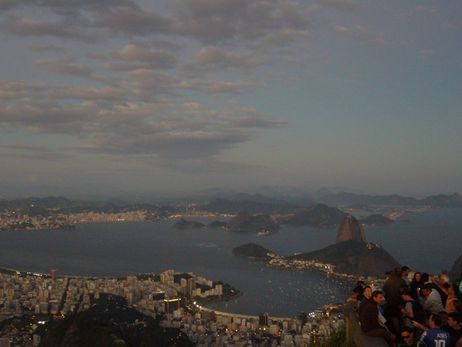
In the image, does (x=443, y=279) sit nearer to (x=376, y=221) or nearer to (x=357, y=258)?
(x=357, y=258)

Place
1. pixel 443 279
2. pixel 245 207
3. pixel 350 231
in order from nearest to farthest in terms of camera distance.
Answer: pixel 443 279 < pixel 350 231 < pixel 245 207

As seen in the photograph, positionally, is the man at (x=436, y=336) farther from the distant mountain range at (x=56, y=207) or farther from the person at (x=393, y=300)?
the distant mountain range at (x=56, y=207)

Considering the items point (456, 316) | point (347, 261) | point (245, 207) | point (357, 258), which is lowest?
point (245, 207)

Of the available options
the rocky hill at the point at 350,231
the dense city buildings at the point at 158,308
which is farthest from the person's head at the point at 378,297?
the rocky hill at the point at 350,231

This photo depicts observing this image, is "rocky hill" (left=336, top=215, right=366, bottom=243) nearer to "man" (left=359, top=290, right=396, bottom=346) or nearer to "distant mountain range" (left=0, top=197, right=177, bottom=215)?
"man" (left=359, top=290, right=396, bottom=346)

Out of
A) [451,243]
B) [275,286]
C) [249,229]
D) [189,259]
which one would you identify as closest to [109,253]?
[189,259]

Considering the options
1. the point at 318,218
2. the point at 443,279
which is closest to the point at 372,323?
the point at 443,279

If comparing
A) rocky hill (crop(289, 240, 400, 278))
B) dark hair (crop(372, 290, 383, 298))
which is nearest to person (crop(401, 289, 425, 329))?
dark hair (crop(372, 290, 383, 298))

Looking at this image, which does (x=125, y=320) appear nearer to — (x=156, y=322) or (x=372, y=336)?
(x=156, y=322)
